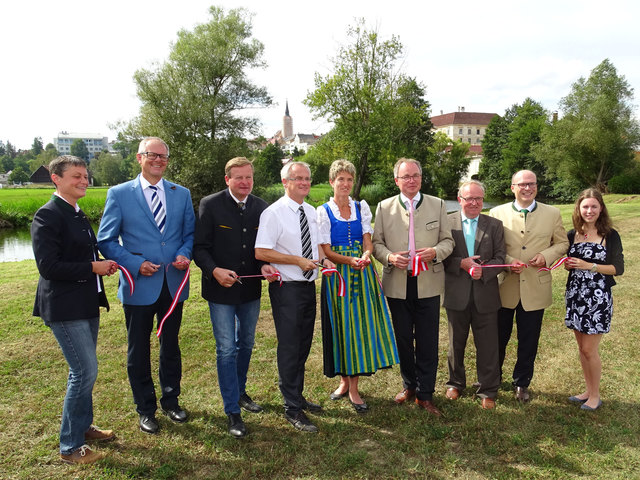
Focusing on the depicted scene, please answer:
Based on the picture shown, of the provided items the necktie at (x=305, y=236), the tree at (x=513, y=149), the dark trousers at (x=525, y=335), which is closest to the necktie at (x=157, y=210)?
the necktie at (x=305, y=236)

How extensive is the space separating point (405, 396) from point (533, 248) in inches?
75.5

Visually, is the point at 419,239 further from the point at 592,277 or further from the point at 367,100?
the point at 367,100

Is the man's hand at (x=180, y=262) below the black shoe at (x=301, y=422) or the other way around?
the other way around

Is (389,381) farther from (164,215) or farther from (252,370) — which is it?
(164,215)

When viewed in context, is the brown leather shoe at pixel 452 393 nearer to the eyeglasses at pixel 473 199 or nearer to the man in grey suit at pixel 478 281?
the man in grey suit at pixel 478 281

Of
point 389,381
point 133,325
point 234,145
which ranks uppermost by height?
point 234,145

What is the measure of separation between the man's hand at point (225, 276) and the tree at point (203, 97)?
22.3 meters

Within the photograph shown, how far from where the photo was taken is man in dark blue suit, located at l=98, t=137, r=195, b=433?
3.60 meters

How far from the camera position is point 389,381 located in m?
4.73

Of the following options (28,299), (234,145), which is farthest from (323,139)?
(28,299)

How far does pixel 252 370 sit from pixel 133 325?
1.72 meters

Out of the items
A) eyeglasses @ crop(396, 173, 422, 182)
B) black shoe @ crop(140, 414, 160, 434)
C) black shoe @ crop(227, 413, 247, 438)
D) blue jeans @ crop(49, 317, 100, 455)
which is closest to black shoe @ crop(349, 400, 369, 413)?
black shoe @ crop(227, 413, 247, 438)

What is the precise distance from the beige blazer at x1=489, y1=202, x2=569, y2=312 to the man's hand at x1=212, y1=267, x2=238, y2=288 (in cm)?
261

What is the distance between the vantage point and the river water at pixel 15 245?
16.3m
